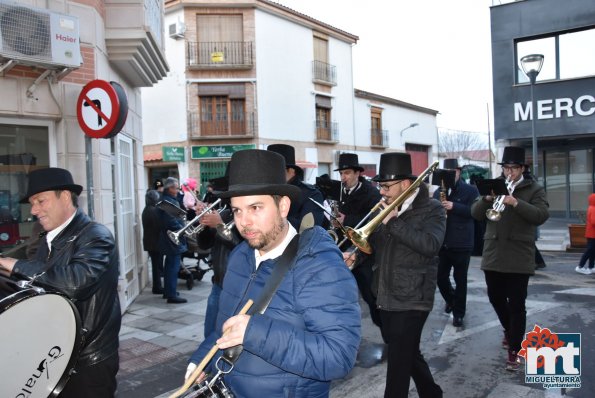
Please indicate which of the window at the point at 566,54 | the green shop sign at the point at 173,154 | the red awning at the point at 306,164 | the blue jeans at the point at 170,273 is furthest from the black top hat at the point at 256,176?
the red awning at the point at 306,164

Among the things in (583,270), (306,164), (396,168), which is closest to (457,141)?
(306,164)

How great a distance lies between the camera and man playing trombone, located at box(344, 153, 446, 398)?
332 cm

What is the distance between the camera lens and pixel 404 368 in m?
3.27

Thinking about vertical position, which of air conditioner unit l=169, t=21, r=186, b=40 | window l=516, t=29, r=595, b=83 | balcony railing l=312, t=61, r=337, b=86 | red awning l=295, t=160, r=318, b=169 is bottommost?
red awning l=295, t=160, r=318, b=169

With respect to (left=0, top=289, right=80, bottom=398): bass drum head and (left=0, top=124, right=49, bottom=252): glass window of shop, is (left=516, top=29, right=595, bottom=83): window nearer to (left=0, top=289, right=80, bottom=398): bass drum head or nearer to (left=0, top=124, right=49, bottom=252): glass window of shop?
(left=0, top=124, right=49, bottom=252): glass window of shop

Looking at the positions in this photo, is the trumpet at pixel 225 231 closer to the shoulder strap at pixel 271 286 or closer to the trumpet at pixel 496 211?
the shoulder strap at pixel 271 286

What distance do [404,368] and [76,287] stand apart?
2.23 metres

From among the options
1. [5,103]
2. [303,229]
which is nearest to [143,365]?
[5,103]

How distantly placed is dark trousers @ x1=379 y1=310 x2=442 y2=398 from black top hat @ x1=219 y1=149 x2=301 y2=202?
180cm

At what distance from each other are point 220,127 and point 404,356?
19294 millimetres

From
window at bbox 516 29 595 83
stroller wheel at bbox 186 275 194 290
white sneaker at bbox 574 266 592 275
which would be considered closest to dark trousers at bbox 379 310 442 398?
stroller wheel at bbox 186 275 194 290

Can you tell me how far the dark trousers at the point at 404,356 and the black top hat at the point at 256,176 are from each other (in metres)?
1.80

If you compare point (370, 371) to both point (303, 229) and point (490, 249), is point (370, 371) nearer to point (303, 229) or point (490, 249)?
point (490, 249)

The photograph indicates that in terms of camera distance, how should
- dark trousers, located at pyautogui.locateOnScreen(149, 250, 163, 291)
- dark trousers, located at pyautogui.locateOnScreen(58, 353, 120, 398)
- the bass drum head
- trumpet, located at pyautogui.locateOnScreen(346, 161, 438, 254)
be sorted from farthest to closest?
1. dark trousers, located at pyautogui.locateOnScreen(149, 250, 163, 291)
2. trumpet, located at pyautogui.locateOnScreen(346, 161, 438, 254)
3. dark trousers, located at pyautogui.locateOnScreen(58, 353, 120, 398)
4. the bass drum head
